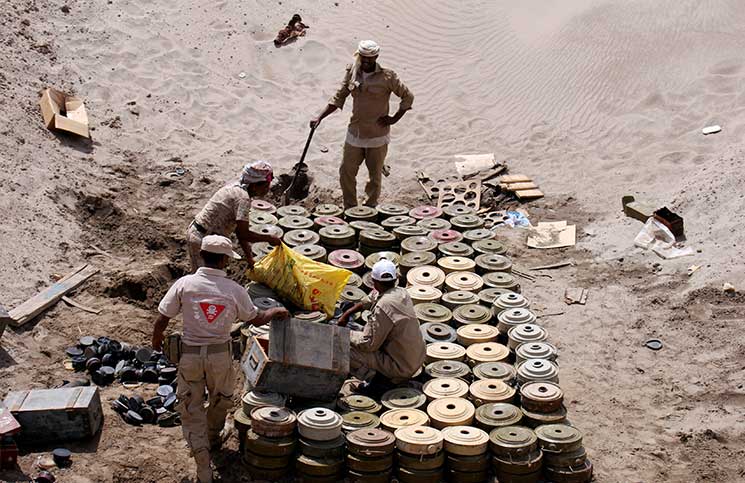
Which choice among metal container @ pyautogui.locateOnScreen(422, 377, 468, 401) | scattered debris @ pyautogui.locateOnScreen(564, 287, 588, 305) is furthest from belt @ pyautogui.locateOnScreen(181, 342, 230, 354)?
scattered debris @ pyautogui.locateOnScreen(564, 287, 588, 305)

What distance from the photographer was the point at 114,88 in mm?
16172

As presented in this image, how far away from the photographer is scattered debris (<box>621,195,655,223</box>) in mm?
13125

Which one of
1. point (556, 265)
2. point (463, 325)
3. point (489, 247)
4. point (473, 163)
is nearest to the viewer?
point (463, 325)

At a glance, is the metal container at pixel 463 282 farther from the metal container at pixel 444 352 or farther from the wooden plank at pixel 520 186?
the wooden plank at pixel 520 186

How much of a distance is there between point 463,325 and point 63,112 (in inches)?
305

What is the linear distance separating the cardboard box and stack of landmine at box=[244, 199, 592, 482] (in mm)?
3652

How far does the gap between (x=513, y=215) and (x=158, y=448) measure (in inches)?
271

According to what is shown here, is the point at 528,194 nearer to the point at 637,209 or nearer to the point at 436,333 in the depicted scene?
the point at 637,209

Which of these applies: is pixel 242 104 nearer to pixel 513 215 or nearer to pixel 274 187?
pixel 274 187

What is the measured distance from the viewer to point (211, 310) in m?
7.67

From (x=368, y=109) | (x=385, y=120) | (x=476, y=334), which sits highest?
(x=368, y=109)

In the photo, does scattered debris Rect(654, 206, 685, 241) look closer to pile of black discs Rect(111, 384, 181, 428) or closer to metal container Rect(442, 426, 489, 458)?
metal container Rect(442, 426, 489, 458)

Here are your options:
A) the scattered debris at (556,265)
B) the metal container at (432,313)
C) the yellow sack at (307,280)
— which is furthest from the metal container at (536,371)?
the scattered debris at (556,265)

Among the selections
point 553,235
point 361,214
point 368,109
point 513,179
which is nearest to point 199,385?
point 361,214
